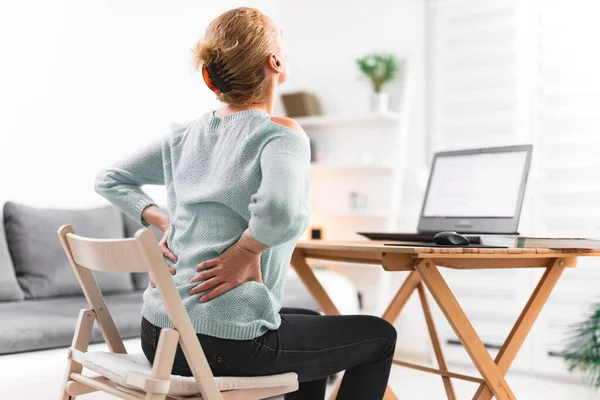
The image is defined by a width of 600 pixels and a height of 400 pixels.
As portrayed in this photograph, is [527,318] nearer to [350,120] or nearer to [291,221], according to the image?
[291,221]

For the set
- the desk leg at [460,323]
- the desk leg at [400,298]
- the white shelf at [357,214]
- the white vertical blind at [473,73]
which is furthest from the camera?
the white shelf at [357,214]

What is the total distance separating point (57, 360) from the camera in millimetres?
2104

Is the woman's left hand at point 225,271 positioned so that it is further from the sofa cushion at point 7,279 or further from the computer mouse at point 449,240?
the sofa cushion at point 7,279

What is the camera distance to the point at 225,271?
128 centimetres

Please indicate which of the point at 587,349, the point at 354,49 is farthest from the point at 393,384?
the point at 354,49

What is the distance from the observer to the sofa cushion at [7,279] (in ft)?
8.92

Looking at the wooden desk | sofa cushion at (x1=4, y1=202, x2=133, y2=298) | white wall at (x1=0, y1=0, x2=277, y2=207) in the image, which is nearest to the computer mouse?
the wooden desk

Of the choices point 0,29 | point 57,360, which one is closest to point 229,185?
point 57,360

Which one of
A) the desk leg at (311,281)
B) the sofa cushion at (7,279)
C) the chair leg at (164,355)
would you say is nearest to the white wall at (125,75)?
the sofa cushion at (7,279)

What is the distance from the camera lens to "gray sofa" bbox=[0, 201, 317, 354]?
97.6 inches

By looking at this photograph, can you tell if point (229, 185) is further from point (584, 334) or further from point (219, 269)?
point (584, 334)

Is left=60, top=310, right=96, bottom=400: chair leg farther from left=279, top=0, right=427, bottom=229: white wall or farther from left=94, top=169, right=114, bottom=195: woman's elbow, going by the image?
left=279, top=0, right=427, bottom=229: white wall

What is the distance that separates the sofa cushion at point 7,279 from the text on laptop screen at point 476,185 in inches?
66.5

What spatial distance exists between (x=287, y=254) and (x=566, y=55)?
2.58m
